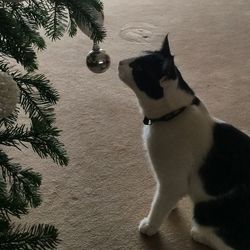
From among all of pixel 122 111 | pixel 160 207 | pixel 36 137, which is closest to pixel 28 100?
pixel 36 137

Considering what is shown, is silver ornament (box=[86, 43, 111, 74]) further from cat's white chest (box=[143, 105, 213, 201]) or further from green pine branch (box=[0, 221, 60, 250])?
green pine branch (box=[0, 221, 60, 250])

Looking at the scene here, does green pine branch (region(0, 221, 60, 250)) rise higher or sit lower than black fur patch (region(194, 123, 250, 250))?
higher

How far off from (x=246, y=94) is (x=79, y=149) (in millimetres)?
735

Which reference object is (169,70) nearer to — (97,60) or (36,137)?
(97,60)

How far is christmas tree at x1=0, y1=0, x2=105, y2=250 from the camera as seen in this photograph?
25.1 inches

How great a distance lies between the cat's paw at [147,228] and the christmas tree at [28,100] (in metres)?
0.51

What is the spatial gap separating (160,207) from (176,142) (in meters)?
0.20

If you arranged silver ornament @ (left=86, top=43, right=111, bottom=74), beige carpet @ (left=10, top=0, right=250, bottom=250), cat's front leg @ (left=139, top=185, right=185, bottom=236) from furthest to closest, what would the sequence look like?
beige carpet @ (left=10, top=0, right=250, bottom=250)
cat's front leg @ (left=139, top=185, right=185, bottom=236)
silver ornament @ (left=86, top=43, right=111, bottom=74)

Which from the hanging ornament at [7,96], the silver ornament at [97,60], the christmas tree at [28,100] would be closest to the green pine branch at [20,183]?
the christmas tree at [28,100]

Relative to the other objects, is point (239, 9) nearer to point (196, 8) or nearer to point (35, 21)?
point (196, 8)

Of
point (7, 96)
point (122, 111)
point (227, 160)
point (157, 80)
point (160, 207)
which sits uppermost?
point (7, 96)

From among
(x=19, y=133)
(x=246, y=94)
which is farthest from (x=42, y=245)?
(x=246, y=94)

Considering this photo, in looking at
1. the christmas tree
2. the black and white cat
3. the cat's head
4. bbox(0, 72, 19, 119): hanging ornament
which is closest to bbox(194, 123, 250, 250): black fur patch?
the black and white cat

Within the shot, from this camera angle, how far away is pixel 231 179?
3.38 ft
